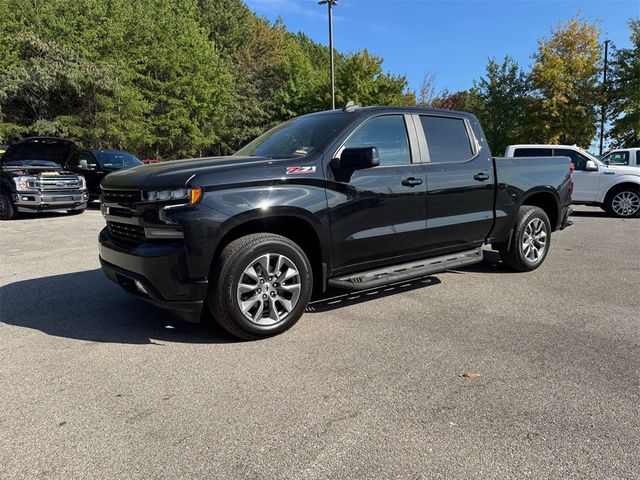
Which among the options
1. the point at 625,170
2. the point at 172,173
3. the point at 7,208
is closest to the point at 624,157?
the point at 625,170

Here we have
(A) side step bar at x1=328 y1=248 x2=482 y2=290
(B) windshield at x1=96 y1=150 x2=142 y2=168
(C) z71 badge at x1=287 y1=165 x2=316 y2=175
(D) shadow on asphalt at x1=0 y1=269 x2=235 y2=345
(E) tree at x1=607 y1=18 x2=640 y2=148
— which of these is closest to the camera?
(C) z71 badge at x1=287 y1=165 x2=316 y2=175

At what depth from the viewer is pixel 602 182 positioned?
12.2 meters

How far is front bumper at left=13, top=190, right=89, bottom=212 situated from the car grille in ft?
27.6

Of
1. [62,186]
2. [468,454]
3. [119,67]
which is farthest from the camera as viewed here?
[119,67]

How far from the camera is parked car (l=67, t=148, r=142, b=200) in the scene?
13617 mm

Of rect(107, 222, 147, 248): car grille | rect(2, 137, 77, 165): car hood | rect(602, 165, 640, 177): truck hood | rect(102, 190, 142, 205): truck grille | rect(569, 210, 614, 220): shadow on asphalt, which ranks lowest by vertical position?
rect(569, 210, 614, 220): shadow on asphalt

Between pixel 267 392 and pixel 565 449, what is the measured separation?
5.58ft

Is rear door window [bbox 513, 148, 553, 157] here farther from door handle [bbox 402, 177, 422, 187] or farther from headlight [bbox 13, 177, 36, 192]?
headlight [bbox 13, 177, 36, 192]

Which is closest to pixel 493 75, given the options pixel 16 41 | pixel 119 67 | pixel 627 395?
pixel 119 67

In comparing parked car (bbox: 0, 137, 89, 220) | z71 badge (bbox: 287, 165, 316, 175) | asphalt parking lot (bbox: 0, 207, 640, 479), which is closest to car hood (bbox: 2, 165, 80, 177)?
parked car (bbox: 0, 137, 89, 220)

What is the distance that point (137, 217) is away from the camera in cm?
374

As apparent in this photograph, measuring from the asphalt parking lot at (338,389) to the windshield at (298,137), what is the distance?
5.08 feet

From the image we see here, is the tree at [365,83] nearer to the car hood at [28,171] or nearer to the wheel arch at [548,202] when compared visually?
the car hood at [28,171]

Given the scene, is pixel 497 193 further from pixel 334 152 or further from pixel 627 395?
pixel 627 395
